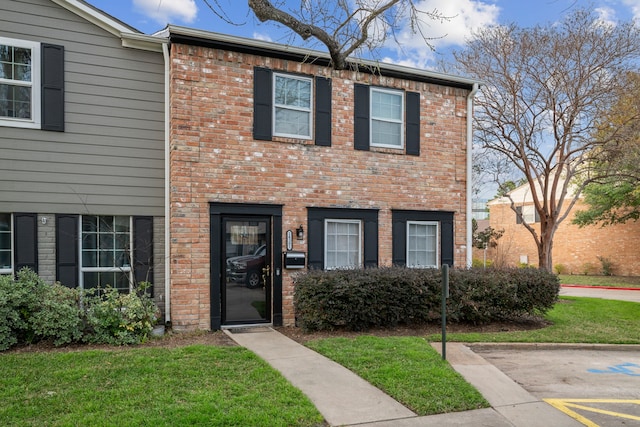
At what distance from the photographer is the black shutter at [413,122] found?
10430 millimetres

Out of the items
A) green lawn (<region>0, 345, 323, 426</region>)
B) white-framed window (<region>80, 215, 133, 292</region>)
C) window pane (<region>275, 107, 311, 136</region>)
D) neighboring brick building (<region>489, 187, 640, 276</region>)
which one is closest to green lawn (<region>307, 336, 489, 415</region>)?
green lawn (<region>0, 345, 323, 426</region>)

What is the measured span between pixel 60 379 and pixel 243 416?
2.55 m

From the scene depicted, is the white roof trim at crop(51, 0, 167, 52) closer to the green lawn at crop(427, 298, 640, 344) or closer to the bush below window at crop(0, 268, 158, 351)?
the bush below window at crop(0, 268, 158, 351)

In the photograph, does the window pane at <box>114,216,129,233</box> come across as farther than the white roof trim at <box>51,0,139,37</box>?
Yes

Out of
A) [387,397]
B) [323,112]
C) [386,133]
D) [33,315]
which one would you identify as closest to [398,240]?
[386,133]

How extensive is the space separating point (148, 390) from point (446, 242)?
25.0 ft

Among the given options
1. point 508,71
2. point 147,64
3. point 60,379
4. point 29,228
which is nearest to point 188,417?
point 60,379

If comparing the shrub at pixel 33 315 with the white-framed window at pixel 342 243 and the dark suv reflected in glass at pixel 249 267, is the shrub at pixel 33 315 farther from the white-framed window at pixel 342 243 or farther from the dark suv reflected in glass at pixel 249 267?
the white-framed window at pixel 342 243

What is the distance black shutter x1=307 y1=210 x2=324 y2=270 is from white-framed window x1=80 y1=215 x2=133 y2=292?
3.49 m

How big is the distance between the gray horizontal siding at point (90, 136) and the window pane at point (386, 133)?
4.50 meters

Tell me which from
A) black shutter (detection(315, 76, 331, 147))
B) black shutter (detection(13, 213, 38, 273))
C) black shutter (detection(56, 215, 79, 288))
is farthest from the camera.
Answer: black shutter (detection(315, 76, 331, 147))

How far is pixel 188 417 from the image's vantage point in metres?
4.21

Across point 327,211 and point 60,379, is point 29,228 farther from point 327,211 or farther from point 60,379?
point 327,211

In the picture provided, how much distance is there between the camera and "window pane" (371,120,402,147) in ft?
33.5
